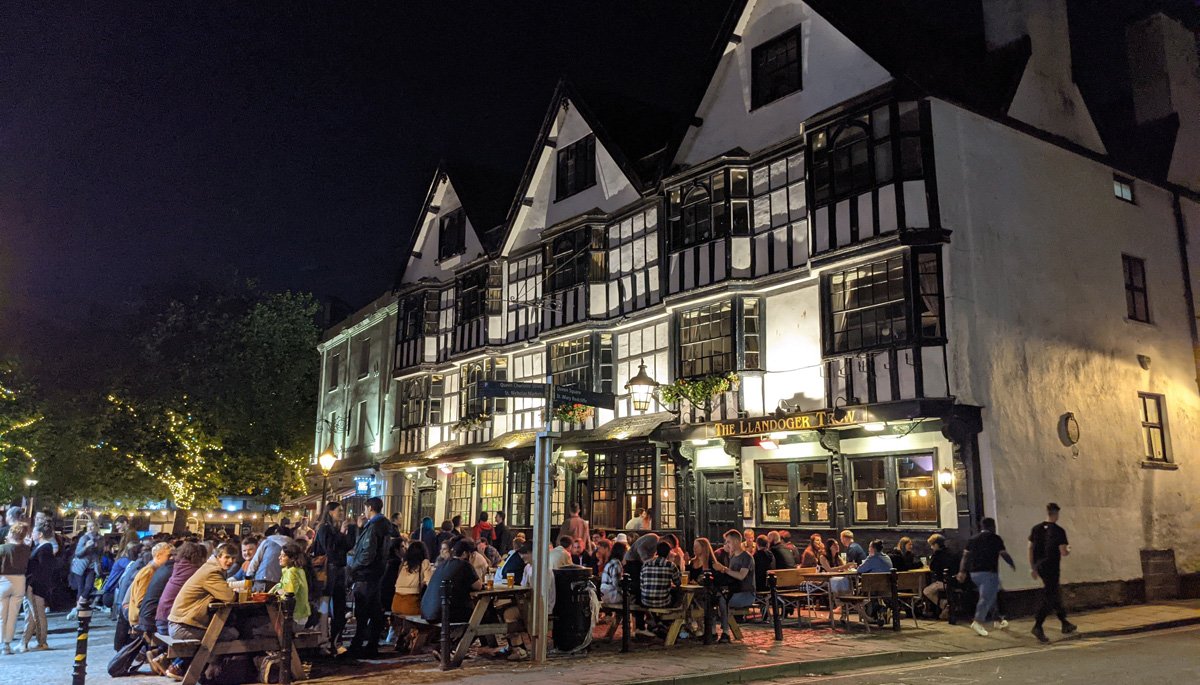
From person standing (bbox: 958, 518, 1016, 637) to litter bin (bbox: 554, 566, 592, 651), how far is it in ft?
21.4

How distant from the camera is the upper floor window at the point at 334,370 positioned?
42.4 meters

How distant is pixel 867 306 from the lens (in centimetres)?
1736

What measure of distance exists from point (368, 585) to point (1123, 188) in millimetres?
19932

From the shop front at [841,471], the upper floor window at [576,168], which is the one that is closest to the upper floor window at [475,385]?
the upper floor window at [576,168]

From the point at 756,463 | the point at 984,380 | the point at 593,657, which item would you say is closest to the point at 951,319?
the point at 984,380

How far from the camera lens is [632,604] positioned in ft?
40.1

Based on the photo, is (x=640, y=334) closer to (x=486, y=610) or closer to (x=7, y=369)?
(x=486, y=610)

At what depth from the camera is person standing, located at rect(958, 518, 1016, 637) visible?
13422 millimetres

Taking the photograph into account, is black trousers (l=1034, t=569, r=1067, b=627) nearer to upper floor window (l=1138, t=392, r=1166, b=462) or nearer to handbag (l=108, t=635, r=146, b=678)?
upper floor window (l=1138, t=392, r=1166, b=462)

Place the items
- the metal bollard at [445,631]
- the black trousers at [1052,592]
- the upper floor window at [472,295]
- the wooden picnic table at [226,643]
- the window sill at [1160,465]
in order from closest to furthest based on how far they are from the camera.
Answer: the wooden picnic table at [226,643], the metal bollard at [445,631], the black trousers at [1052,592], the window sill at [1160,465], the upper floor window at [472,295]

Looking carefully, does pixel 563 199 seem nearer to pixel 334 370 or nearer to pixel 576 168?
pixel 576 168

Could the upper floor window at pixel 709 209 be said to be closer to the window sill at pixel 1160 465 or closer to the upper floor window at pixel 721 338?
the upper floor window at pixel 721 338

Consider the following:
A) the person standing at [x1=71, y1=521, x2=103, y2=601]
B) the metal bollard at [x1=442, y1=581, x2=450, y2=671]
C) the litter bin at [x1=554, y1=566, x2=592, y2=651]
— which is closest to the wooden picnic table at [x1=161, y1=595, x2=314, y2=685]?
the metal bollard at [x1=442, y1=581, x2=450, y2=671]

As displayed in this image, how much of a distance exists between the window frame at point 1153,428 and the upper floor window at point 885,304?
6859 mm
